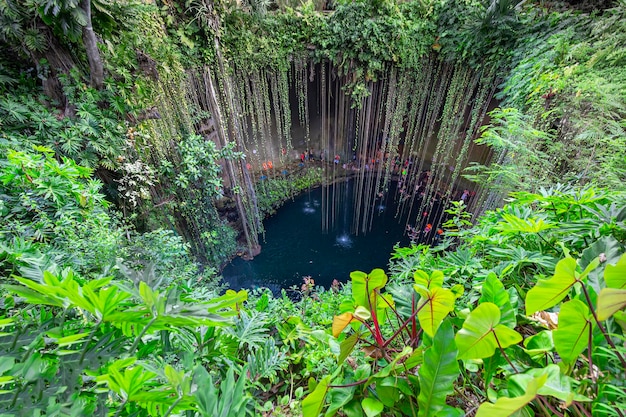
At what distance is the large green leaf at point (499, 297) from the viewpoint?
62 centimetres

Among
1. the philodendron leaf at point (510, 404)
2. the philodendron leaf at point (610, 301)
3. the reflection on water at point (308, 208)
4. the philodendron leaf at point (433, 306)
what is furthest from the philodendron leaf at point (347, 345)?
the reflection on water at point (308, 208)

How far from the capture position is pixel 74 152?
2213 millimetres

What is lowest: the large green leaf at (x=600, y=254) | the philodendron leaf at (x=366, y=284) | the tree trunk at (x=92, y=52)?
the philodendron leaf at (x=366, y=284)

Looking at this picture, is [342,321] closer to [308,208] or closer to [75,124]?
[75,124]

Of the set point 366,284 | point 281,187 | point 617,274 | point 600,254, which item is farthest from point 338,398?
point 281,187

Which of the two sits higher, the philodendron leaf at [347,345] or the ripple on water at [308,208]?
the philodendron leaf at [347,345]

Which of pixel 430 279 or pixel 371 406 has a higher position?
pixel 430 279

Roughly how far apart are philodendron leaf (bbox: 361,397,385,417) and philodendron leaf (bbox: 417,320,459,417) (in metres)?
0.09

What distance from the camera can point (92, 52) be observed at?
229cm

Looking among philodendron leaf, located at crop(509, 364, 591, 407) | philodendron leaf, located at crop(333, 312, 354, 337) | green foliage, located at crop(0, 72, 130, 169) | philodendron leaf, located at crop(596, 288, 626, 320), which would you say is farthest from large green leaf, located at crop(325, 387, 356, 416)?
green foliage, located at crop(0, 72, 130, 169)

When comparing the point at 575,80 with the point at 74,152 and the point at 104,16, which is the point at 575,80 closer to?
the point at 104,16

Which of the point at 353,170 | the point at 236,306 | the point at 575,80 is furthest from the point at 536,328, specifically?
the point at 353,170

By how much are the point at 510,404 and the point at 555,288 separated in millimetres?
264

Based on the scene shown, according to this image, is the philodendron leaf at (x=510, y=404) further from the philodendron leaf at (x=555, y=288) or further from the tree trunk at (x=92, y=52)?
the tree trunk at (x=92, y=52)
